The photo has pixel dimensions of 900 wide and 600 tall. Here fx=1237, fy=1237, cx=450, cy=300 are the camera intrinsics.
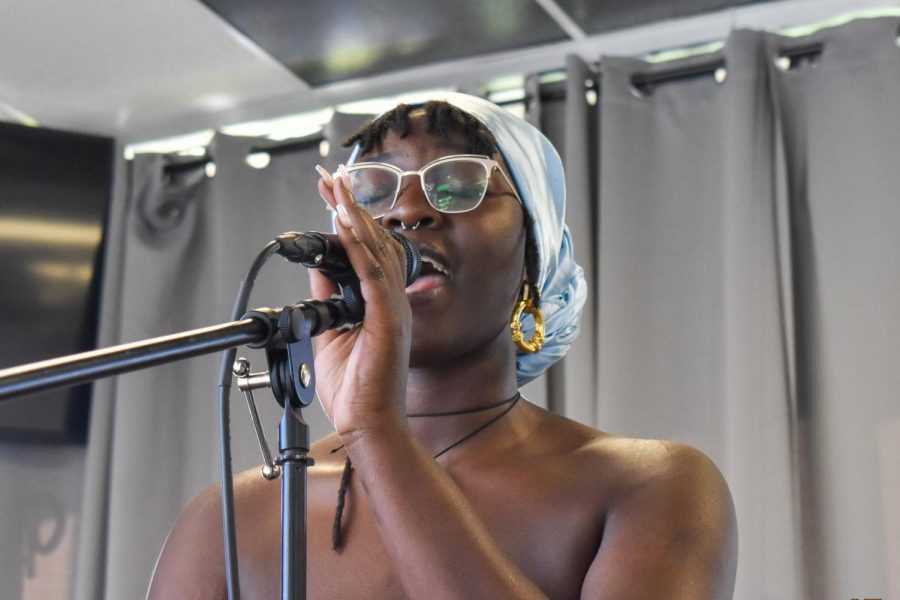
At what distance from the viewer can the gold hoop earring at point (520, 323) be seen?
1681 mm

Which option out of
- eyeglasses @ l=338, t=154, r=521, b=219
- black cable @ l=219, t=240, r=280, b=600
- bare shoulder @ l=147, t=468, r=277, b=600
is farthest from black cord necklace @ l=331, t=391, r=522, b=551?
black cable @ l=219, t=240, r=280, b=600

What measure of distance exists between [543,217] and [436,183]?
0.61 ft

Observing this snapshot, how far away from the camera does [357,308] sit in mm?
1168

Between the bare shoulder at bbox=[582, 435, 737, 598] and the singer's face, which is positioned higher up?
the singer's face

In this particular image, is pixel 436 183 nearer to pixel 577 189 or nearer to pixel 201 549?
pixel 201 549

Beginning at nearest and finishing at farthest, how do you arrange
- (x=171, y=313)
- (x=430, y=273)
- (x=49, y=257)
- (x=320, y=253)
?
(x=320, y=253)
(x=430, y=273)
(x=49, y=257)
(x=171, y=313)

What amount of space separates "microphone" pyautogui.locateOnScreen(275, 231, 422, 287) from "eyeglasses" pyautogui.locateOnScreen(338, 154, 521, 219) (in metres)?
0.39

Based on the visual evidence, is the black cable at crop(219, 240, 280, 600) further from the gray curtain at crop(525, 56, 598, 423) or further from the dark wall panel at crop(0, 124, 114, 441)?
the dark wall panel at crop(0, 124, 114, 441)

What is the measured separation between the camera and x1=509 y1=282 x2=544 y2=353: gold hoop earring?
168cm

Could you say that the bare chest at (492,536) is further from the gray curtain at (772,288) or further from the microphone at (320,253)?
the gray curtain at (772,288)

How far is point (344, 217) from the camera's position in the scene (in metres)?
1.16

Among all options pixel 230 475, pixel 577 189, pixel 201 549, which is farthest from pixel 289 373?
pixel 577 189

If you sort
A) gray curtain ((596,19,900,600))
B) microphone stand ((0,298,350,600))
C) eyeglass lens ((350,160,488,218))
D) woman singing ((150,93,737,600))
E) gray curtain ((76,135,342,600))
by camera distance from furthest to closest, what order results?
gray curtain ((76,135,342,600)), gray curtain ((596,19,900,600)), eyeglass lens ((350,160,488,218)), woman singing ((150,93,737,600)), microphone stand ((0,298,350,600))

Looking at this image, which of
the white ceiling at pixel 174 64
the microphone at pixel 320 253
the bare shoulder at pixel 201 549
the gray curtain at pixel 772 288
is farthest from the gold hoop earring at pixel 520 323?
the white ceiling at pixel 174 64
